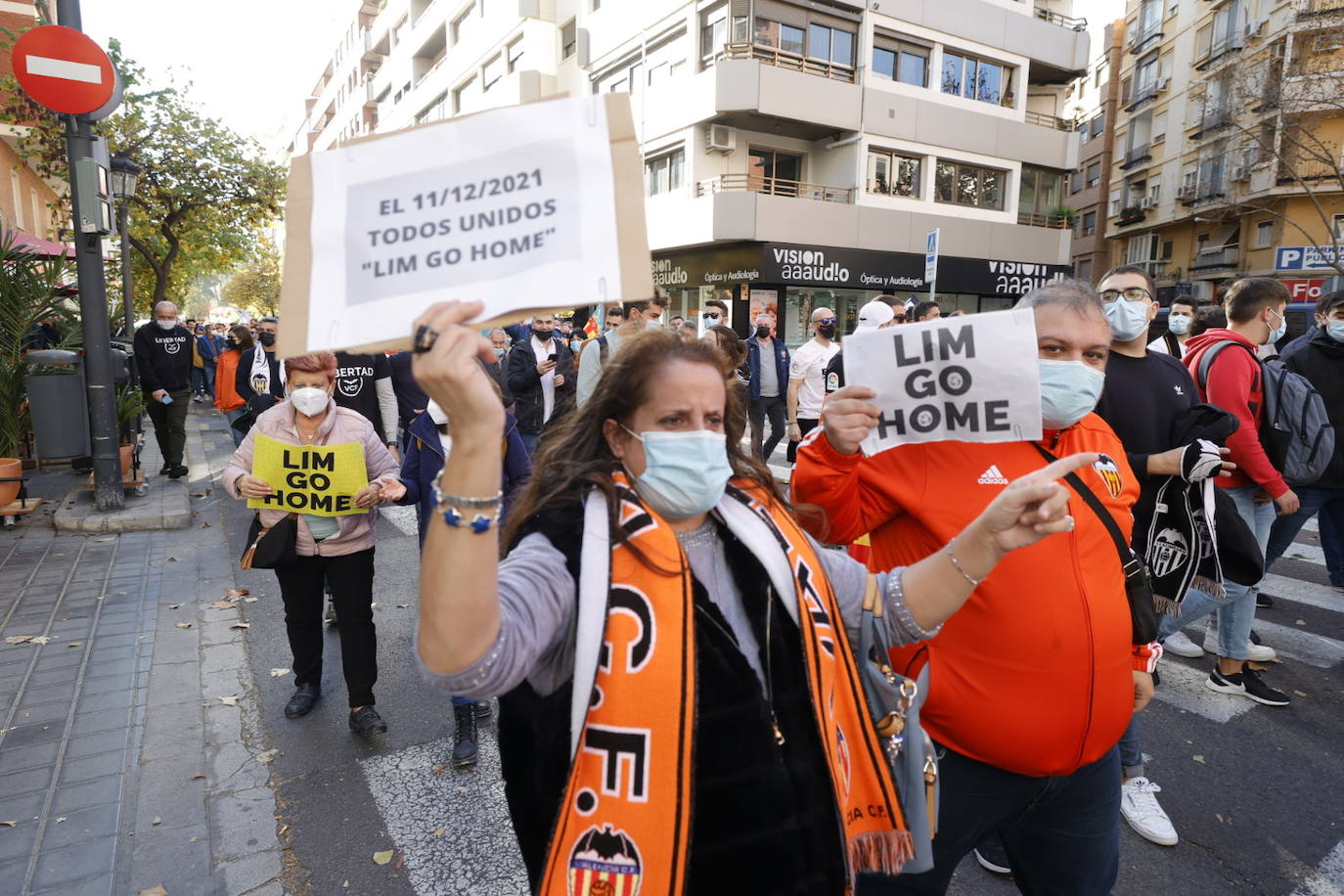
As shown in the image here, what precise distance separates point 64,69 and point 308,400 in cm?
532

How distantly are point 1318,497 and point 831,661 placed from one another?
516cm

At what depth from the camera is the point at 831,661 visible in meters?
1.63

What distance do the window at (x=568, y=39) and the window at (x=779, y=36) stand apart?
29.8ft

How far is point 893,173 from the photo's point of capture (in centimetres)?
2606

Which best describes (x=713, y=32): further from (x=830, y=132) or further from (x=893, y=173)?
(x=893, y=173)

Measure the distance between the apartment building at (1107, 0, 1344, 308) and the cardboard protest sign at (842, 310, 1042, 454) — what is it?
2717 centimetres

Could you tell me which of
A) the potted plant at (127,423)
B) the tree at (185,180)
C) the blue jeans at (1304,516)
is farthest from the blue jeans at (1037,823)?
the tree at (185,180)

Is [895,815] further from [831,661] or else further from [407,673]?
[407,673]

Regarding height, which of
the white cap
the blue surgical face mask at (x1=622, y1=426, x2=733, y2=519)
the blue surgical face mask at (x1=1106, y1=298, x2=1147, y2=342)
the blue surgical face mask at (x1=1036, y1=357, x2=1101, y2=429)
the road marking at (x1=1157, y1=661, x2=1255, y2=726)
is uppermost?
the white cap

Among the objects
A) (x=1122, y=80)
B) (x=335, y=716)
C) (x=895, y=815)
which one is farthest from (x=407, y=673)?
(x=1122, y=80)

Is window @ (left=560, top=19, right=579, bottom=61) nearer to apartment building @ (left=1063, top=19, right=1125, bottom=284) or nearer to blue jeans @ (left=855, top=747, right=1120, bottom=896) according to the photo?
apartment building @ (left=1063, top=19, right=1125, bottom=284)

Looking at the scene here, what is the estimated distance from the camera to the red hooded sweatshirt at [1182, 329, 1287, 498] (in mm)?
4285

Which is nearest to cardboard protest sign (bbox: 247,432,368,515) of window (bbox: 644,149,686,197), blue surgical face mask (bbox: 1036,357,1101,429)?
blue surgical face mask (bbox: 1036,357,1101,429)

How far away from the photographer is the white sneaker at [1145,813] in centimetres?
313
